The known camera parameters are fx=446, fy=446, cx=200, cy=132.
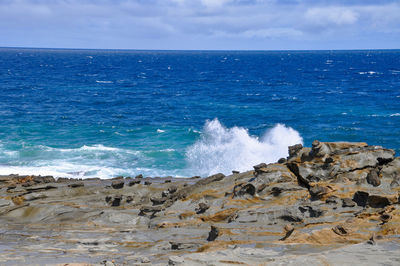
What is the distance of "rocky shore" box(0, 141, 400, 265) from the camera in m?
11.6

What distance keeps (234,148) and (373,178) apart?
2487 cm

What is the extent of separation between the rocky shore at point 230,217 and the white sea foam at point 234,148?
579 inches

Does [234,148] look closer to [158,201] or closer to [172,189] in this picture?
[172,189]

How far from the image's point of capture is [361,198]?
15188 mm

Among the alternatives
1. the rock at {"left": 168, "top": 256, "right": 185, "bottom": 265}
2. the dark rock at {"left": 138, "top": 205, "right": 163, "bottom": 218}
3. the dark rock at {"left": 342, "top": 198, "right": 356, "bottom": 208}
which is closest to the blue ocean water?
the dark rock at {"left": 138, "top": 205, "right": 163, "bottom": 218}

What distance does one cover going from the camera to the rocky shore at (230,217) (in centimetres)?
1159

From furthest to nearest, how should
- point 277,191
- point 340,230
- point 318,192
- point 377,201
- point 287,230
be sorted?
point 277,191 < point 318,192 < point 377,201 < point 287,230 < point 340,230

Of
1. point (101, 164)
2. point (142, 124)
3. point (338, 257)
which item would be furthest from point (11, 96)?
point (338, 257)

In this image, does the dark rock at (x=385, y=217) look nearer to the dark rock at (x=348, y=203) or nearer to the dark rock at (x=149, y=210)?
the dark rock at (x=348, y=203)

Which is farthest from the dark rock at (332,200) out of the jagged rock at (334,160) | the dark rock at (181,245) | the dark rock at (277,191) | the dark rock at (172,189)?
the dark rock at (172,189)

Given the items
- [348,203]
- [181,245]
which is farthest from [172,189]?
[348,203]

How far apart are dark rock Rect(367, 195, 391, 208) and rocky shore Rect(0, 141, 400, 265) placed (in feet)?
0.11

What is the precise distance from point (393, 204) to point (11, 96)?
2614 inches

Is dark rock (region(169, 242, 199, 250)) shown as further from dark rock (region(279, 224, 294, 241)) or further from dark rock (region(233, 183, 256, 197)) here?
dark rock (region(233, 183, 256, 197))
